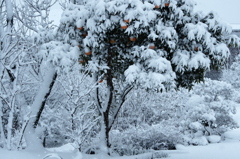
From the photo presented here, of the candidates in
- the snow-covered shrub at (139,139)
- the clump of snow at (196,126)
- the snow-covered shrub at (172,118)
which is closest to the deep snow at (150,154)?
the snow-covered shrub at (139,139)

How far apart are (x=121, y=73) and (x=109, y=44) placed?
98 centimetres

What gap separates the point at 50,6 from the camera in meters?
8.43

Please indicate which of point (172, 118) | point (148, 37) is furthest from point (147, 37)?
point (172, 118)

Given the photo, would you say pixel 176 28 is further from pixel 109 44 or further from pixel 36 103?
pixel 36 103

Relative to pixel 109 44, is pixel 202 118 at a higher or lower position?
lower

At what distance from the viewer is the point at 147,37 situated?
18.6 feet

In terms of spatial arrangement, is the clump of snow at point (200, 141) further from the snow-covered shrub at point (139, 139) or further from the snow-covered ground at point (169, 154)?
the snow-covered shrub at point (139, 139)

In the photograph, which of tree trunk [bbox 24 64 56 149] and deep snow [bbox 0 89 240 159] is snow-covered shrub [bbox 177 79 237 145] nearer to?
deep snow [bbox 0 89 240 159]

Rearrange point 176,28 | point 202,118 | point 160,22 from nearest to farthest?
point 160,22 < point 176,28 < point 202,118

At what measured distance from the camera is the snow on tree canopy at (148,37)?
5.04 m

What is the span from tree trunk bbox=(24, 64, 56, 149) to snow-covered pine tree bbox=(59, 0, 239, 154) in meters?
1.04

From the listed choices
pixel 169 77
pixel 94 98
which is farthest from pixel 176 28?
pixel 94 98

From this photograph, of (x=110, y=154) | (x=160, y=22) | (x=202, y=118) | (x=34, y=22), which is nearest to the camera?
(x=160, y=22)

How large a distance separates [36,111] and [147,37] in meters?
3.12
